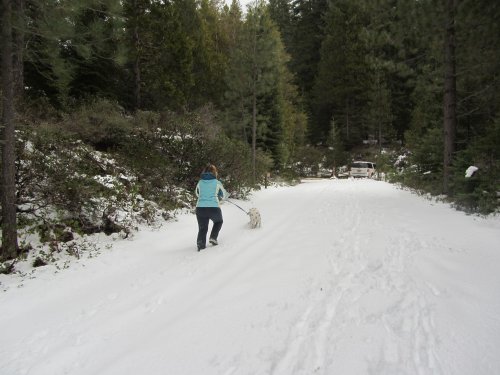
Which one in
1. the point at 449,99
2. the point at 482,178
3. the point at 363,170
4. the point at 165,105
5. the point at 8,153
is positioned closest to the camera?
the point at 8,153

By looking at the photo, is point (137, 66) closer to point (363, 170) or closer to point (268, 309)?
point (268, 309)

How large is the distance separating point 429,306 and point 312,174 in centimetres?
3867

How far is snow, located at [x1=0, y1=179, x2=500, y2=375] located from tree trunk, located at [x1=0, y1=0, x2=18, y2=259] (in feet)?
2.54

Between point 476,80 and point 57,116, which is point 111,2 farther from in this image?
point 476,80

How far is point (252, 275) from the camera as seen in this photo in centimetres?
580

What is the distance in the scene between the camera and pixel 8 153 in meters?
6.19

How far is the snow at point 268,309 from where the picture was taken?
11.2ft

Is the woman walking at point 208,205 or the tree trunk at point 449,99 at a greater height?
the tree trunk at point 449,99

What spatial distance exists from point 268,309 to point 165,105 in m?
14.9

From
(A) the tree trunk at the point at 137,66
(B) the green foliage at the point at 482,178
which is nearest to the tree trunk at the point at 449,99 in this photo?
(B) the green foliage at the point at 482,178

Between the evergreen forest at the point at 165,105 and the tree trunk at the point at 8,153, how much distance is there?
0.06ft

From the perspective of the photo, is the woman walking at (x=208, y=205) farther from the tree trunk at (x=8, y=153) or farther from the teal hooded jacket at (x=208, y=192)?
the tree trunk at (x=8, y=153)

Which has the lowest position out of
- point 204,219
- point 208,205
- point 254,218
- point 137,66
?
point 254,218

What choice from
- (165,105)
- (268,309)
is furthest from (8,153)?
(165,105)
